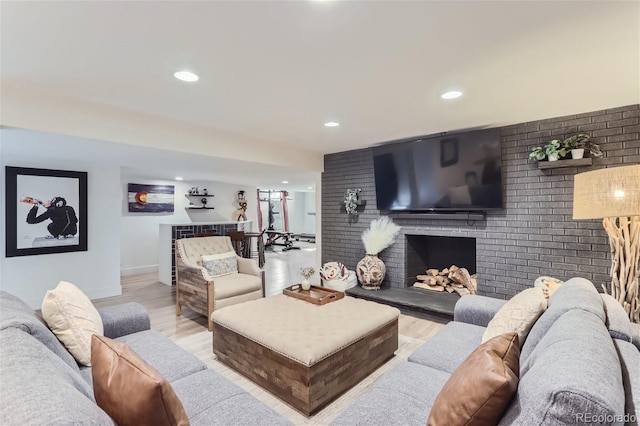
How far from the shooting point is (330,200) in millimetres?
5113

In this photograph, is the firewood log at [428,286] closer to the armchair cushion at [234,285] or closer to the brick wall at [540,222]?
the brick wall at [540,222]

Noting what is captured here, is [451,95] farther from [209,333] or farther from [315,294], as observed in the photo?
[209,333]

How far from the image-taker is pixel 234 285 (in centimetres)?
378

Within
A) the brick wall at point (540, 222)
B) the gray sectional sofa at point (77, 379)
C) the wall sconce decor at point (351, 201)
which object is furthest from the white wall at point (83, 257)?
the brick wall at point (540, 222)

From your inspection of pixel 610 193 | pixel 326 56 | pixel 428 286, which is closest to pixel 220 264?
pixel 428 286

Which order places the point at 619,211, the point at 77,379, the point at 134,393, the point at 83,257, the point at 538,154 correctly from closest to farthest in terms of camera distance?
1. the point at 134,393
2. the point at 77,379
3. the point at 619,211
4. the point at 538,154
5. the point at 83,257

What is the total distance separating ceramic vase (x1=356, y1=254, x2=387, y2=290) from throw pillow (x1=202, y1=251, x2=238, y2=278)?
5.75ft

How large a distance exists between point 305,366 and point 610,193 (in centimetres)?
213

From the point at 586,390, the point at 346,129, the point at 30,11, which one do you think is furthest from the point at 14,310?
the point at 346,129

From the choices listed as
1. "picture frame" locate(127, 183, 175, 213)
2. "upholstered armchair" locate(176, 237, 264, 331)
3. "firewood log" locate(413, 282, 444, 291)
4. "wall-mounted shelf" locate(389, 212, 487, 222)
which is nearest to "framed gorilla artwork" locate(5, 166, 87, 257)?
"upholstered armchair" locate(176, 237, 264, 331)

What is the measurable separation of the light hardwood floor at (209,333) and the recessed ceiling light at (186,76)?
2222mm

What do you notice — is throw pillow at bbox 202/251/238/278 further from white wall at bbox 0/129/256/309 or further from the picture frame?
the picture frame

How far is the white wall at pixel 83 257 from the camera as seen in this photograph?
395 centimetres

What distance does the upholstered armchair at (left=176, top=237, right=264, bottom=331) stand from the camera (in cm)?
354
